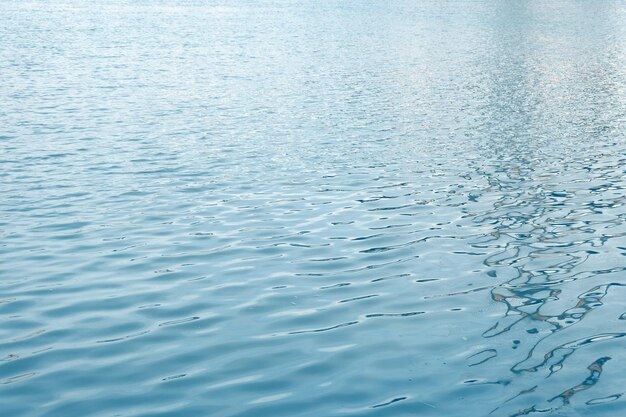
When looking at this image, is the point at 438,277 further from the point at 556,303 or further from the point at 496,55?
the point at 496,55

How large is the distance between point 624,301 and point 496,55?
50.1 m

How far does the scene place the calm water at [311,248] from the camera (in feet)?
41.4

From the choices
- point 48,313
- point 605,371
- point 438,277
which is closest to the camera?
point 605,371

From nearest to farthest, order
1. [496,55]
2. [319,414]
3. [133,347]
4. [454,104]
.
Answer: [319,414] < [133,347] < [454,104] < [496,55]

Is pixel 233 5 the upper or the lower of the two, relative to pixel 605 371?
upper

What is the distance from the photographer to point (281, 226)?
2111 cm

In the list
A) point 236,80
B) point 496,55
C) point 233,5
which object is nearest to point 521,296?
point 236,80

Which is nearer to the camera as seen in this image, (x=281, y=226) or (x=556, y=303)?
(x=556, y=303)

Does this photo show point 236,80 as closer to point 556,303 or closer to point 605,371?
point 556,303

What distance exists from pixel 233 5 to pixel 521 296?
12448cm

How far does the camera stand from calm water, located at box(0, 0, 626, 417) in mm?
12609

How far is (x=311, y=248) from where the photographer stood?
19344 mm

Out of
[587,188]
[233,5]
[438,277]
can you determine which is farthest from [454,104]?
[233,5]

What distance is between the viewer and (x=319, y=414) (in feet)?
38.1
